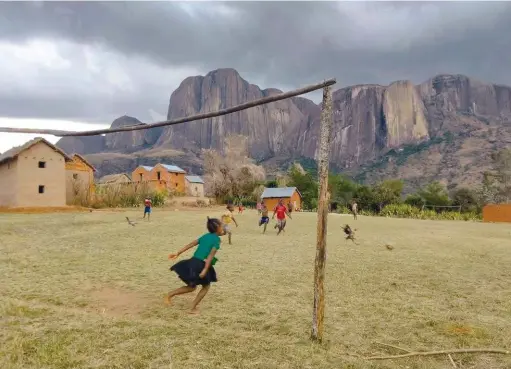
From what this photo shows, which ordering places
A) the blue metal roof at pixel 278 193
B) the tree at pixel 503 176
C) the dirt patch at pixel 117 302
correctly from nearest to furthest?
1. the dirt patch at pixel 117 302
2. the blue metal roof at pixel 278 193
3. the tree at pixel 503 176

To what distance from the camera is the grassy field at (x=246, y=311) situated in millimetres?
5139

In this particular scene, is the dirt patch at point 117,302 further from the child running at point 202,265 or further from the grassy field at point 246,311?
the child running at point 202,265

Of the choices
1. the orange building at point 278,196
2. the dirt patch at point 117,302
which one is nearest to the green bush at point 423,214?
the orange building at point 278,196

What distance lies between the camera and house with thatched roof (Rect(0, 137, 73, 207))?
3198 cm

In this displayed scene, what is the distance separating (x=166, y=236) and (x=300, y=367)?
14.9 metres

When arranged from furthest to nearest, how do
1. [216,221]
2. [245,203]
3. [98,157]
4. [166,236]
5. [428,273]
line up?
[98,157], [245,203], [166,236], [428,273], [216,221]

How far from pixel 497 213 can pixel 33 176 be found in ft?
139

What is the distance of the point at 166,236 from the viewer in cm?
1911

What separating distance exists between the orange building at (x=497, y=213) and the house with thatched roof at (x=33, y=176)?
40.0 metres

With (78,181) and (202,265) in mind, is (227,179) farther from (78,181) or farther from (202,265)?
(202,265)

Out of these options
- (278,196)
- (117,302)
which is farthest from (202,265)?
(278,196)

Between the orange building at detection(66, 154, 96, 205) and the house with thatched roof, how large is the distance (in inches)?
149

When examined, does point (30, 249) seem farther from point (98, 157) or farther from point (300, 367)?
point (98, 157)

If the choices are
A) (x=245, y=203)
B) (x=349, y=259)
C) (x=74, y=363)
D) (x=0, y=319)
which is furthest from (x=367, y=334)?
(x=245, y=203)
